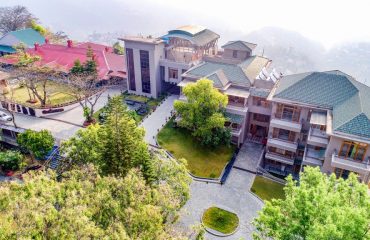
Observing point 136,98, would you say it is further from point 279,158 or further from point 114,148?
point 279,158

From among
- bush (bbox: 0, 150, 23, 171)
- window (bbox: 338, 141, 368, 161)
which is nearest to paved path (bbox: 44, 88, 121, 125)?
bush (bbox: 0, 150, 23, 171)

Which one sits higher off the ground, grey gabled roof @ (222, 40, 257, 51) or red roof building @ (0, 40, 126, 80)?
grey gabled roof @ (222, 40, 257, 51)

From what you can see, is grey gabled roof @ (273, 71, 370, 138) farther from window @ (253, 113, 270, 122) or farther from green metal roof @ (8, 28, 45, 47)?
green metal roof @ (8, 28, 45, 47)

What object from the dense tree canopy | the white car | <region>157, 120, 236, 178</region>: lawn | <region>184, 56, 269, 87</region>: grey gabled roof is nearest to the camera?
the dense tree canopy

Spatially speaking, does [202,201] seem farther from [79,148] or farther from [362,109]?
[362,109]

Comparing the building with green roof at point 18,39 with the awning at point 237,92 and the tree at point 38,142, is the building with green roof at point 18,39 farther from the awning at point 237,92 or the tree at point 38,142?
the awning at point 237,92

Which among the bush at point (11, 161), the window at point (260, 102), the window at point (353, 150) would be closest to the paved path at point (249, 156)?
the window at point (260, 102)

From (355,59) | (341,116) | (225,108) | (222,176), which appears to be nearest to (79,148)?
(222,176)
